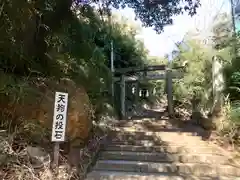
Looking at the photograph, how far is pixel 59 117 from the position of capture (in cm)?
429

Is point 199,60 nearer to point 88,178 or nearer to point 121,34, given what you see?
point 121,34

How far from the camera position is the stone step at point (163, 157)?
19.2ft

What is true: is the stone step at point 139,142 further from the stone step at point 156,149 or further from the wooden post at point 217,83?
the wooden post at point 217,83

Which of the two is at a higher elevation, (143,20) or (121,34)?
(121,34)

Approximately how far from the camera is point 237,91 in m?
7.12

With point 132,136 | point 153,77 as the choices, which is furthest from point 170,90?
point 132,136

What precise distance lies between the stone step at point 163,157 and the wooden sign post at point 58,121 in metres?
1.99

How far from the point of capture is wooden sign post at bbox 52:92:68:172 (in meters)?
4.19

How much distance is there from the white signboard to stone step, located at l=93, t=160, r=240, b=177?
1593mm

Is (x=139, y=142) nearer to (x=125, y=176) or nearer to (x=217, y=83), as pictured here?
(x=125, y=176)

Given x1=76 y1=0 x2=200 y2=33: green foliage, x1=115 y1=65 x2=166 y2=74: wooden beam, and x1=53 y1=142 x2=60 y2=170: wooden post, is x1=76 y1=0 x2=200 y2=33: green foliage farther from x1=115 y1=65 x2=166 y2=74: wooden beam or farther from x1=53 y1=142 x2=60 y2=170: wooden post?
x1=115 y1=65 x2=166 y2=74: wooden beam

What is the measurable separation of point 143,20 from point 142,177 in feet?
13.1

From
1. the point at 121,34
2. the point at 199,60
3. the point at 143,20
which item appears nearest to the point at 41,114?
the point at 143,20

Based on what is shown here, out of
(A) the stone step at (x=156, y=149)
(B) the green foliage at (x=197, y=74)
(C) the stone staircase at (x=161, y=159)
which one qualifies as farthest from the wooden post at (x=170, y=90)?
(A) the stone step at (x=156, y=149)
